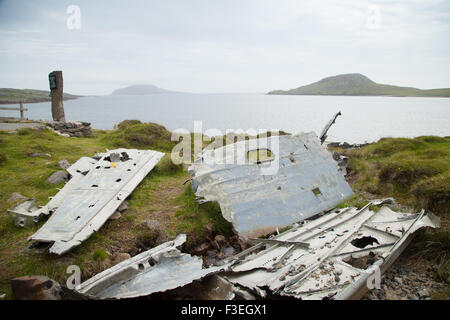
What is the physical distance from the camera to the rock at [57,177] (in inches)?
293

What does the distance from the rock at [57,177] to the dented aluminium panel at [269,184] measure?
391 cm

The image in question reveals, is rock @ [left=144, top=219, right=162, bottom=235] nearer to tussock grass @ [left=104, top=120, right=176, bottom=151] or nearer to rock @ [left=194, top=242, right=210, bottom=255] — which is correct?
rock @ [left=194, top=242, right=210, bottom=255]

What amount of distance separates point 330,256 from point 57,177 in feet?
23.7

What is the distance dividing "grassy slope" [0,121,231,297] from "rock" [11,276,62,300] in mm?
1429

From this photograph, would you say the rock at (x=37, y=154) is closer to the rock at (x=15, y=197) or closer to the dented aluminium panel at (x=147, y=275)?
the rock at (x=15, y=197)

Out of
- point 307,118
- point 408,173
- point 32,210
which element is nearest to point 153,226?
point 32,210

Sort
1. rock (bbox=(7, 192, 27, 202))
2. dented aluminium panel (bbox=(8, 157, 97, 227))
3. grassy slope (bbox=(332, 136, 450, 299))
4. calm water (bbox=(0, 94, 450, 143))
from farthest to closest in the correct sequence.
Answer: calm water (bbox=(0, 94, 450, 143)) → rock (bbox=(7, 192, 27, 202)) → dented aluminium panel (bbox=(8, 157, 97, 227)) → grassy slope (bbox=(332, 136, 450, 299))

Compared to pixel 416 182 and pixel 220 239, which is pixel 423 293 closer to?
pixel 220 239

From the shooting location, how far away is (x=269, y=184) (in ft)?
20.5

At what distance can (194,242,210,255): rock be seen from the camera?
5516mm

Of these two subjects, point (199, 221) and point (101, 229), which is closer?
point (101, 229)

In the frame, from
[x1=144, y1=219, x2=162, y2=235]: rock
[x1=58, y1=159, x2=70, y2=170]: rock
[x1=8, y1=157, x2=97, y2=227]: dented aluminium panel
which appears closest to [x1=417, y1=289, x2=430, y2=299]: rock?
[x1=144, y1=219, x2=162, y2=235]: rock

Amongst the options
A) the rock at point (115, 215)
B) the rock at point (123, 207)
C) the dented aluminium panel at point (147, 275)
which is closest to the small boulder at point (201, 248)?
the dented aluminium panel at point (147, 275)

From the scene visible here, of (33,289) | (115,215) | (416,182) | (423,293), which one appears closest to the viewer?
(33,289)
